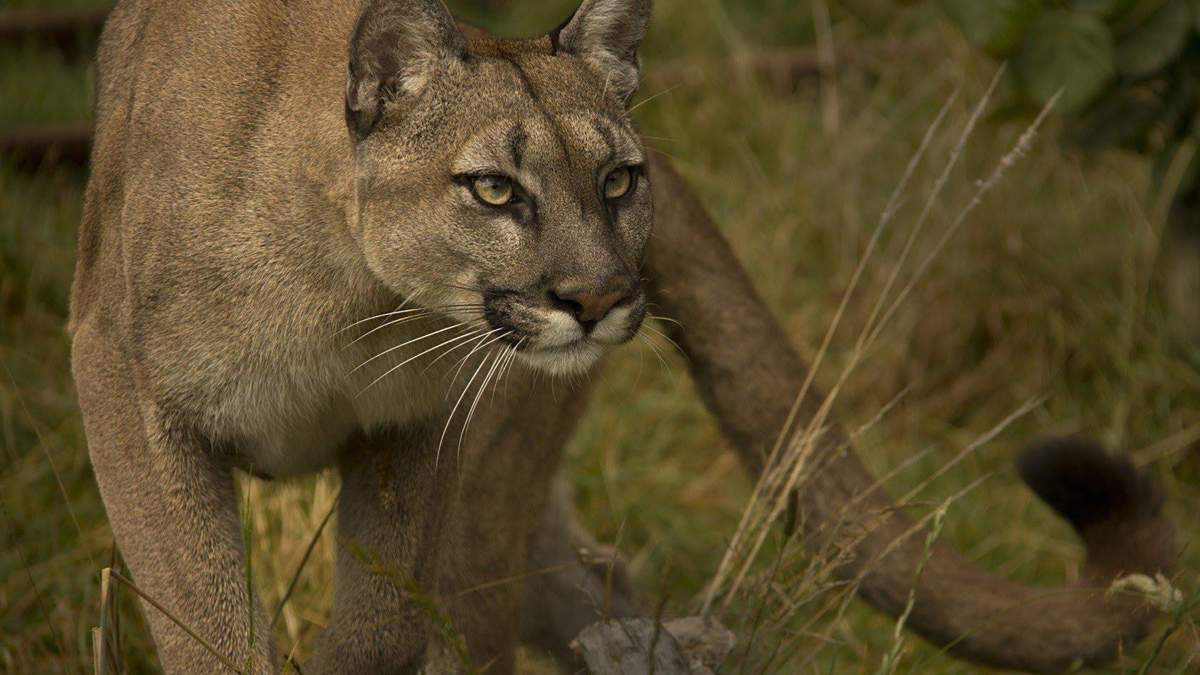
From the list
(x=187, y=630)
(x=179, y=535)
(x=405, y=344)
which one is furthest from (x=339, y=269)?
(x=187, y=630)

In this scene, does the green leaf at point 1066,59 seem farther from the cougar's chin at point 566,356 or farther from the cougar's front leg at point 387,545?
the cougar's front leg at point 387,545

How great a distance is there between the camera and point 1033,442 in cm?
394

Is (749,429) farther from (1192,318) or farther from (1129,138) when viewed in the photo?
(1192,318)

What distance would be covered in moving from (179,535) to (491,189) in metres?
0.97

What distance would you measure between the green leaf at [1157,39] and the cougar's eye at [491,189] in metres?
2.62

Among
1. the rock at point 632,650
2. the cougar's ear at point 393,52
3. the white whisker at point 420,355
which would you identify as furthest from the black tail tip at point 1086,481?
the cougar's ear at point 393,52

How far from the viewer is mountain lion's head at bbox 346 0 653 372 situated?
9.67 ft

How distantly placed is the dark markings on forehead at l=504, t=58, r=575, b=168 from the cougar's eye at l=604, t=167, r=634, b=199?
0.12 metres

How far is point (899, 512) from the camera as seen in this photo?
4.15 m

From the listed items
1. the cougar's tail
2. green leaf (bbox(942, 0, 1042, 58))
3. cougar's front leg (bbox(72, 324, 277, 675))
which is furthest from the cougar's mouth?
green leaf (bbox(942, 0, 1042, 58))

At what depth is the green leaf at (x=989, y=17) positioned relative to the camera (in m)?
4.41

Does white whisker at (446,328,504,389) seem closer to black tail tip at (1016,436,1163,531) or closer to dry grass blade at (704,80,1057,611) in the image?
dry grass blade at (704,80,1057,611)

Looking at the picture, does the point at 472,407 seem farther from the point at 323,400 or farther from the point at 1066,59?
the point at 1066,59

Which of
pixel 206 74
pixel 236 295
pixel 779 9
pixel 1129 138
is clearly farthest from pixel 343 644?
pixel 779 9
